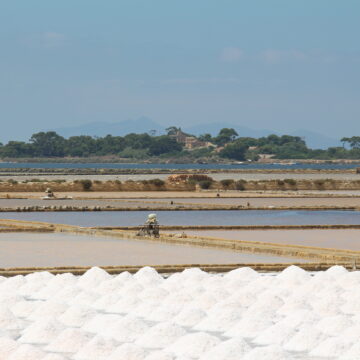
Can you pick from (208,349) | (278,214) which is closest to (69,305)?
(208,349)

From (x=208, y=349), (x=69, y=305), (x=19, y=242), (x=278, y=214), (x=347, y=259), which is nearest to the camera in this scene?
(x=208, y=349)

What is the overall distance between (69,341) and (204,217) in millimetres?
29612

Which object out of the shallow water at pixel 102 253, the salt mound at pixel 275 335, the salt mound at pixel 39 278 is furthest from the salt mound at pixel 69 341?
the shallow water at pixel 102 253

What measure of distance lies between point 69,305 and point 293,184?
2436 inches

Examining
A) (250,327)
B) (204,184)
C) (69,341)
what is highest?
(69,341)

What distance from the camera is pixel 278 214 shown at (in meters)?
45.0

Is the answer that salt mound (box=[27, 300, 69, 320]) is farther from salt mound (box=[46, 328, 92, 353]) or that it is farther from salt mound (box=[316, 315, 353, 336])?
salt mound (box=[316, 315, 353, 336])

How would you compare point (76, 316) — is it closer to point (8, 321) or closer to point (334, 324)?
point (8, 321)

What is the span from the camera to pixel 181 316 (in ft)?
48.5

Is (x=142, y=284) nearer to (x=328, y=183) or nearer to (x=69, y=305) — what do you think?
(x=69, y=305)

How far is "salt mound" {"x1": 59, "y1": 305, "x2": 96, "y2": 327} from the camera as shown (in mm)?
14656

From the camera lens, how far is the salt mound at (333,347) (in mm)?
12383

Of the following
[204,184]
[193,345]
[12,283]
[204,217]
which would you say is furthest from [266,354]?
[204,184]

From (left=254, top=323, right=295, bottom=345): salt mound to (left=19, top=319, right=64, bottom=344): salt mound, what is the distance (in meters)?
2.69
